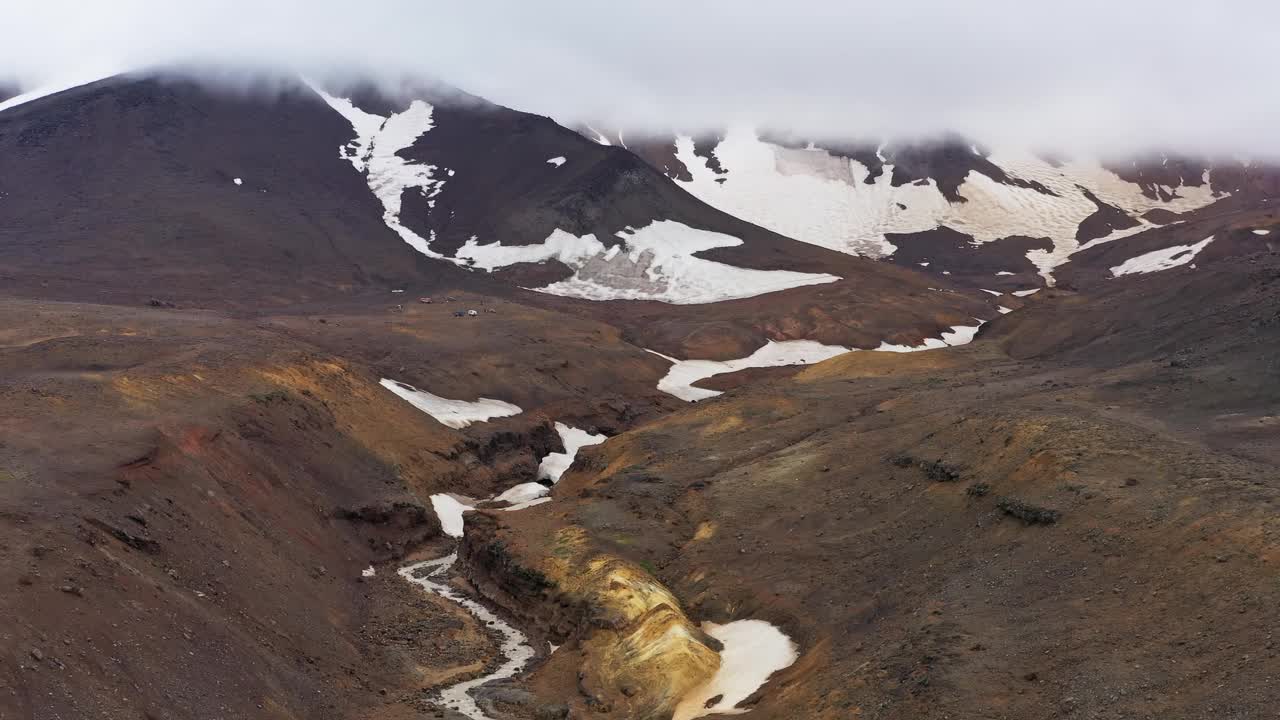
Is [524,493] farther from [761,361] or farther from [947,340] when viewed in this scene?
[947,340]

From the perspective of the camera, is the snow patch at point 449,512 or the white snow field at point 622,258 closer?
the snow patch at point 449,512

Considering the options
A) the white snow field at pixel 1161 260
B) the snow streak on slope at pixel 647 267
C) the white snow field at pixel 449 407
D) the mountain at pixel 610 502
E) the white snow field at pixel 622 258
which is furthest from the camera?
the white snow field at pixel 1161 260

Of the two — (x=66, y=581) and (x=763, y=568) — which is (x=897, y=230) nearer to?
(x=763, y=568)

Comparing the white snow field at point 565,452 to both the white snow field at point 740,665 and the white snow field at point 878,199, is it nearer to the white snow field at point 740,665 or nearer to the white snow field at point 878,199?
the white snow field at point 740,665

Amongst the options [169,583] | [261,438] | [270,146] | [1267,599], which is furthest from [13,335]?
[270,146]

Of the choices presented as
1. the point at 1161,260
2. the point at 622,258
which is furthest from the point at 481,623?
the point at 1161,260

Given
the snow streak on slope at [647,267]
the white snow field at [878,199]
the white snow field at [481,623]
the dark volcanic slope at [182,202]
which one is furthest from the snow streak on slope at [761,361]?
the white snow field at [878,199]

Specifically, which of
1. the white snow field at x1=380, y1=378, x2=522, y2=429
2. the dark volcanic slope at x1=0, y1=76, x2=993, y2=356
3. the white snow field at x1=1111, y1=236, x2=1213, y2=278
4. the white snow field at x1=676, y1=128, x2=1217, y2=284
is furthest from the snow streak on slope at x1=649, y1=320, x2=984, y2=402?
the white snow field at x1=676, y1=128, x2=1217, y2=284

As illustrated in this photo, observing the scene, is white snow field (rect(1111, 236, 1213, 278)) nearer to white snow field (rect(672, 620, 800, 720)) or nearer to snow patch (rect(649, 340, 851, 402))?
snow patch (rect(649, 340, 851, 402))
